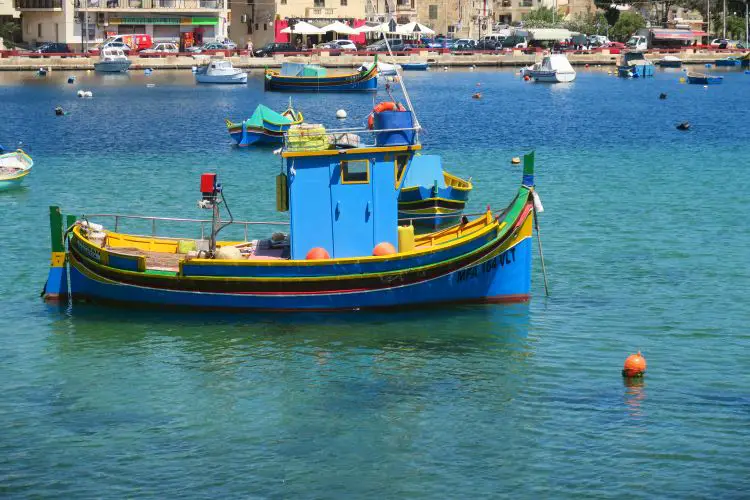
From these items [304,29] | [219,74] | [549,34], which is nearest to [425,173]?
[219,74]

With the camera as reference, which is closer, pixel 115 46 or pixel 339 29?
pixel 115 46

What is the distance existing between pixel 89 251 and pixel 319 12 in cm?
11697

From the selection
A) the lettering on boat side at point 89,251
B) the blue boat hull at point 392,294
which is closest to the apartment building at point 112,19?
the lettering on boat side at point 89,251

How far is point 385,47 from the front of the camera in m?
141

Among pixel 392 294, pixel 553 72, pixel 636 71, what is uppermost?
pixel 636 71

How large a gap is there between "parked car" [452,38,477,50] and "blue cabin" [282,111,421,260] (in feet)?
390

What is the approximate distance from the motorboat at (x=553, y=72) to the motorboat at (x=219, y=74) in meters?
27.7

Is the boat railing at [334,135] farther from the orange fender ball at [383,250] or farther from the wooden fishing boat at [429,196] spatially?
the wooden fishing boat at [429,196]

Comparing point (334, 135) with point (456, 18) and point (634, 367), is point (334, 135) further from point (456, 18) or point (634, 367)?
point (456, 18)

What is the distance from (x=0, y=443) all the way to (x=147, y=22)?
384 ft

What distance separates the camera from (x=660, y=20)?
169 meters

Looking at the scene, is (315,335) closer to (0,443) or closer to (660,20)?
(0,443)

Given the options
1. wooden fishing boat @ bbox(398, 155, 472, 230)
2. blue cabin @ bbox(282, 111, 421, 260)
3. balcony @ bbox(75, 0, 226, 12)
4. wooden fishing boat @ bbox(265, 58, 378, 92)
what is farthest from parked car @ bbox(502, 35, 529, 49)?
blue cabin @ bbox(282, 111, 421, 260)

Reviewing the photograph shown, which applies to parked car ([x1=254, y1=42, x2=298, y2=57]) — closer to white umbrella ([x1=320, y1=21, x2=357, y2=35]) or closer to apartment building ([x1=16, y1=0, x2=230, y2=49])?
white umbrella ([x1=320, y1=21, x2=357, y2=35])
